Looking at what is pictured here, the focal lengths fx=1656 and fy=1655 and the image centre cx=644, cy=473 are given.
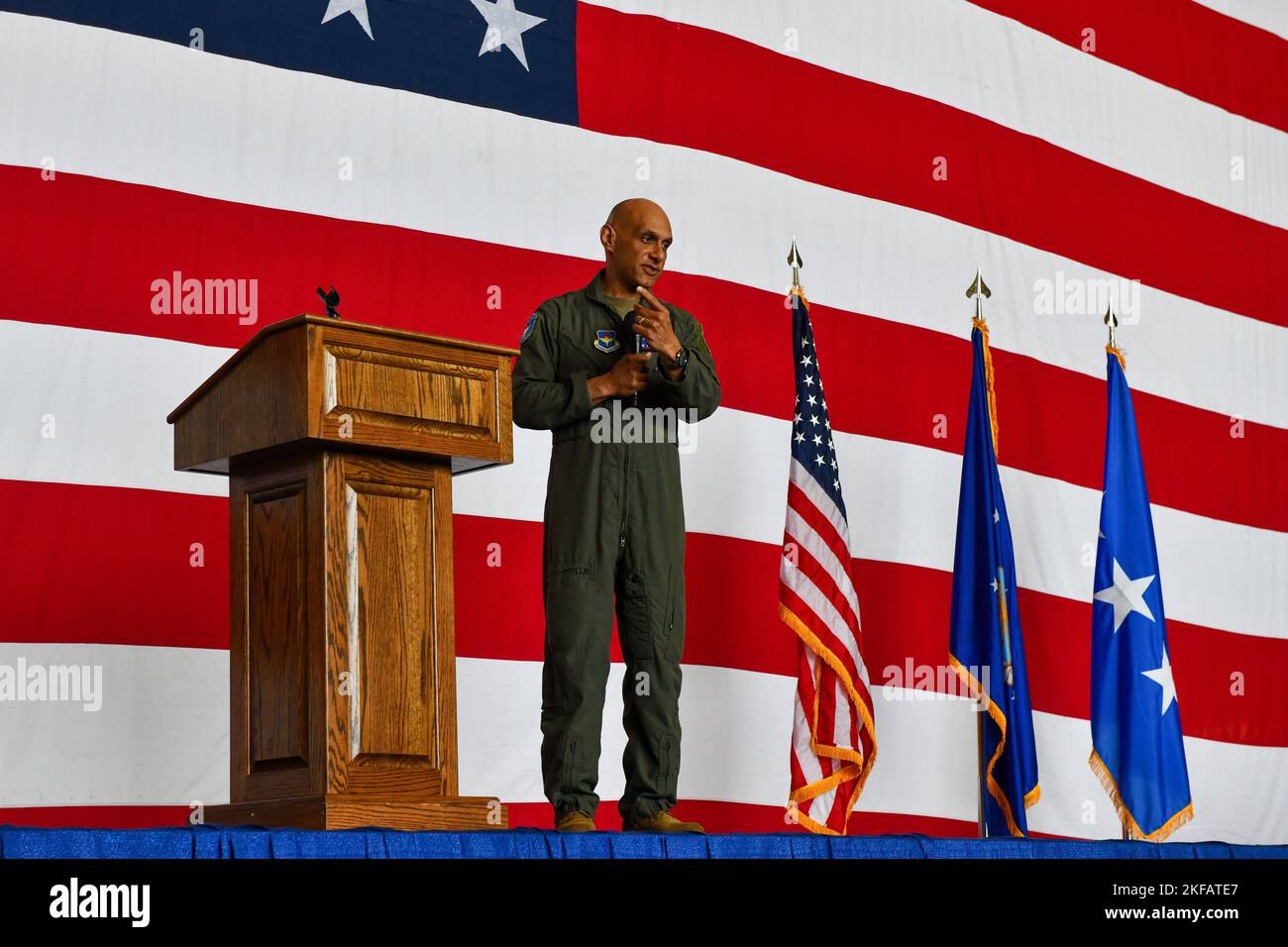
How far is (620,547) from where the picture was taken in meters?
2.80

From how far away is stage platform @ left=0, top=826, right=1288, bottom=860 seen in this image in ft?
5.62

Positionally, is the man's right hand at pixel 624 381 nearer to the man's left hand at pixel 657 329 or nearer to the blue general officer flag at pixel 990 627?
the man's left hand at pixel 657 329

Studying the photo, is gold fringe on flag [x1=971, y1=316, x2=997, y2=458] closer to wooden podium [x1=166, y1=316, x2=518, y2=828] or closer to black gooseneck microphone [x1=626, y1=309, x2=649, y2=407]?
black gooseneck microphone [x1=626, y1=309, x2=649, y2=407]

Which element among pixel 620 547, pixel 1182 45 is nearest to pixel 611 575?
pixel 620 547

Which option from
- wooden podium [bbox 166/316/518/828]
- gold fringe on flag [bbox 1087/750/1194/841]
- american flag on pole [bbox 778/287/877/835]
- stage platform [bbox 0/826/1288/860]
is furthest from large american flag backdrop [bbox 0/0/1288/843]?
stage platform [bbox 0/826/1288/860]

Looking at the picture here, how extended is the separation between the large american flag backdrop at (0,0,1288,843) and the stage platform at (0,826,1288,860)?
141 cm

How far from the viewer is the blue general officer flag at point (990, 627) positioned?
3.93m

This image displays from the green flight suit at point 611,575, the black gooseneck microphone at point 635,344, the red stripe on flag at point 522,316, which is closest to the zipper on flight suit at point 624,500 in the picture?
the green flight suit at point 611,575

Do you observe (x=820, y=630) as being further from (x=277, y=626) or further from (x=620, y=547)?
(x=277, y=626)

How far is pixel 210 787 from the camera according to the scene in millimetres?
3252

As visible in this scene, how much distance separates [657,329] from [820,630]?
1194 mm

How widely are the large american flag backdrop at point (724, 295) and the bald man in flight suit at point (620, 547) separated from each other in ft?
2.87

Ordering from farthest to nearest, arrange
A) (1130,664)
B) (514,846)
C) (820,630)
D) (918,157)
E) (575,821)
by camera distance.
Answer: (918,157) → (1130,664) → (820,630) → (575,821) → (514,846)
